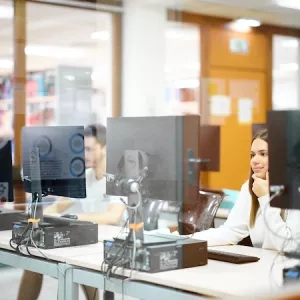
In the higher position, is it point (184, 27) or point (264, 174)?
point (184, 27)

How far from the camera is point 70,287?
2.59 metres

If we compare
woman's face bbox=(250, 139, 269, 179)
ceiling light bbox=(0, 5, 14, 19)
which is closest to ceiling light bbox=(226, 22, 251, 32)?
ceiling light bbox=(0, 5, 14, 19)

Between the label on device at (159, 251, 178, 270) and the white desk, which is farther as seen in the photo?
the label on device at (159, 251, 178, 270)

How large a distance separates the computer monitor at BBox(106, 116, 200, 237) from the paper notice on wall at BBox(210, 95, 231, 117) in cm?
373

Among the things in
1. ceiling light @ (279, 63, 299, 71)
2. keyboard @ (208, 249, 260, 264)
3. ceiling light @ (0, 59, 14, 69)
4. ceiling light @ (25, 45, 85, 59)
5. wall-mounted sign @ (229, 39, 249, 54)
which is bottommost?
keyboard @ (208, 249, 260, 264)

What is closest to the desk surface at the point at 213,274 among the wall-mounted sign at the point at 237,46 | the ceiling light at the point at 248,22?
the ceiling light at the point at 248,22

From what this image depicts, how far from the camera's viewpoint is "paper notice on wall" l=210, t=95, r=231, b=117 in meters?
6.29

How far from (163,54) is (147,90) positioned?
0.40m

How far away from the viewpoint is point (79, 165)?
3.03 meters

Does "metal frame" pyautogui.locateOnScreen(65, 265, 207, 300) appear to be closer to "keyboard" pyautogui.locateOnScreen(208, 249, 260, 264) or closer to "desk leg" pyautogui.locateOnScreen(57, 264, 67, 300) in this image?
"desk leg" pyautogui.locateOnScreen(57, 264, 67, 300)

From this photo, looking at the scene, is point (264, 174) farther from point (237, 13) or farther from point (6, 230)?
point (237, 13)

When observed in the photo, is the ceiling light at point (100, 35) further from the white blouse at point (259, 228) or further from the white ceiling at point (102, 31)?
the white blouse at point (259, 228)

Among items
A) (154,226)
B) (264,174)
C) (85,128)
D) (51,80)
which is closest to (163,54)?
(51,80)

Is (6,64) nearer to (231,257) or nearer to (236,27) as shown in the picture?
(236,27)
